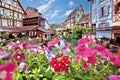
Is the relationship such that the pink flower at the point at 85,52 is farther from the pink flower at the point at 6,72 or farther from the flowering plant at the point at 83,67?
the pink flower at the point at 6,72

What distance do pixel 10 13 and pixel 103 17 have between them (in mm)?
16081

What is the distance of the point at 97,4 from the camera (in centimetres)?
2319

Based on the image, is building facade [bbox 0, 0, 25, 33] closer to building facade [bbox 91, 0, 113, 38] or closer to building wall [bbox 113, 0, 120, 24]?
building facade [bbox 91, 0, 113, 38]

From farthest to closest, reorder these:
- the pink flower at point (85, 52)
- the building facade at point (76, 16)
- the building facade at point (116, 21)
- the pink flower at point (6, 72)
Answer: the building facade at point (76, 16) → the building facade at point (116, 21) → the pink flower at point (85, 52) → the pink flower at point (6, 72)

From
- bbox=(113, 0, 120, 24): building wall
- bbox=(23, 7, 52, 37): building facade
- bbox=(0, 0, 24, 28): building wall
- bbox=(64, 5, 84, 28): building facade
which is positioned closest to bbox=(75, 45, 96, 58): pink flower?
bbox=(113, 0, 120, 24): building wall

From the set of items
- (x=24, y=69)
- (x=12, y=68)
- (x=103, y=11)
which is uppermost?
(x=103, y=11)

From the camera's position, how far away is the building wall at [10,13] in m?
29.5

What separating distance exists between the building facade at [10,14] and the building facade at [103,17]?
12.8 meters

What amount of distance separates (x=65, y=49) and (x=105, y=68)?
40 cm

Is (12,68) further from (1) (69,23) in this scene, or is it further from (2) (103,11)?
(1) (69,23)

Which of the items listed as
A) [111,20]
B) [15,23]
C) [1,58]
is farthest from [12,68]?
[15,23]

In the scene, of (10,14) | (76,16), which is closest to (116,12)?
(10,14)

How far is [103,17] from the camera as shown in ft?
69.7

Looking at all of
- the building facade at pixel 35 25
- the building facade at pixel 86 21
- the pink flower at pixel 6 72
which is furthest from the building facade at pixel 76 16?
the pink flower at pixel 6 72
